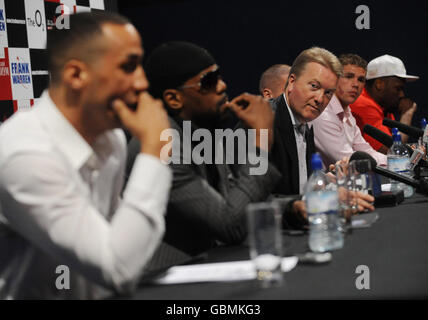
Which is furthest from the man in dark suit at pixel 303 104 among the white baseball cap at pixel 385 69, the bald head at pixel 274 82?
the white baseball cap at pixel 385 69

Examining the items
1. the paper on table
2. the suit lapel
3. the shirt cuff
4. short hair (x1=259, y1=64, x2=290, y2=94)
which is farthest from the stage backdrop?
the shirt cuff

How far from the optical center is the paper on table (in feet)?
4.29

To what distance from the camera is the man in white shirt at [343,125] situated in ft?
11.5

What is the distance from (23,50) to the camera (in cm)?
295

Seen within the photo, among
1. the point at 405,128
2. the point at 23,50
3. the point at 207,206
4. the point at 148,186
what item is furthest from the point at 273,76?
the point at 148,186

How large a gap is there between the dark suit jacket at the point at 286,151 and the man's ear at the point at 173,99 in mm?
802

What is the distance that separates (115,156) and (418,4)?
5.04 metres

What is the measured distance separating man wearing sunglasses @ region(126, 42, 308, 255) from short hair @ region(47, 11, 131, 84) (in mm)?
513

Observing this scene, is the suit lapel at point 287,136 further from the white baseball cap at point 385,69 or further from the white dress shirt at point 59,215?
the white baseball cap at point 385,69

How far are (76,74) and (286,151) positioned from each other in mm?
1582

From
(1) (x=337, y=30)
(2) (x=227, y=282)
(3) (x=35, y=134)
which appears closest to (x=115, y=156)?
(3) (x=35, y=134)

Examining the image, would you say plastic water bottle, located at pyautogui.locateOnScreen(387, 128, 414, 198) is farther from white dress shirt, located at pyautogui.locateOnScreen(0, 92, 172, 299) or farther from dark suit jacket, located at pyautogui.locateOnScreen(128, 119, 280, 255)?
white dress shirt, located at pyautogui.locateOnScreen(0, 92, 172, 299)

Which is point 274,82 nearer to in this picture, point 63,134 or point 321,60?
point 321,60
